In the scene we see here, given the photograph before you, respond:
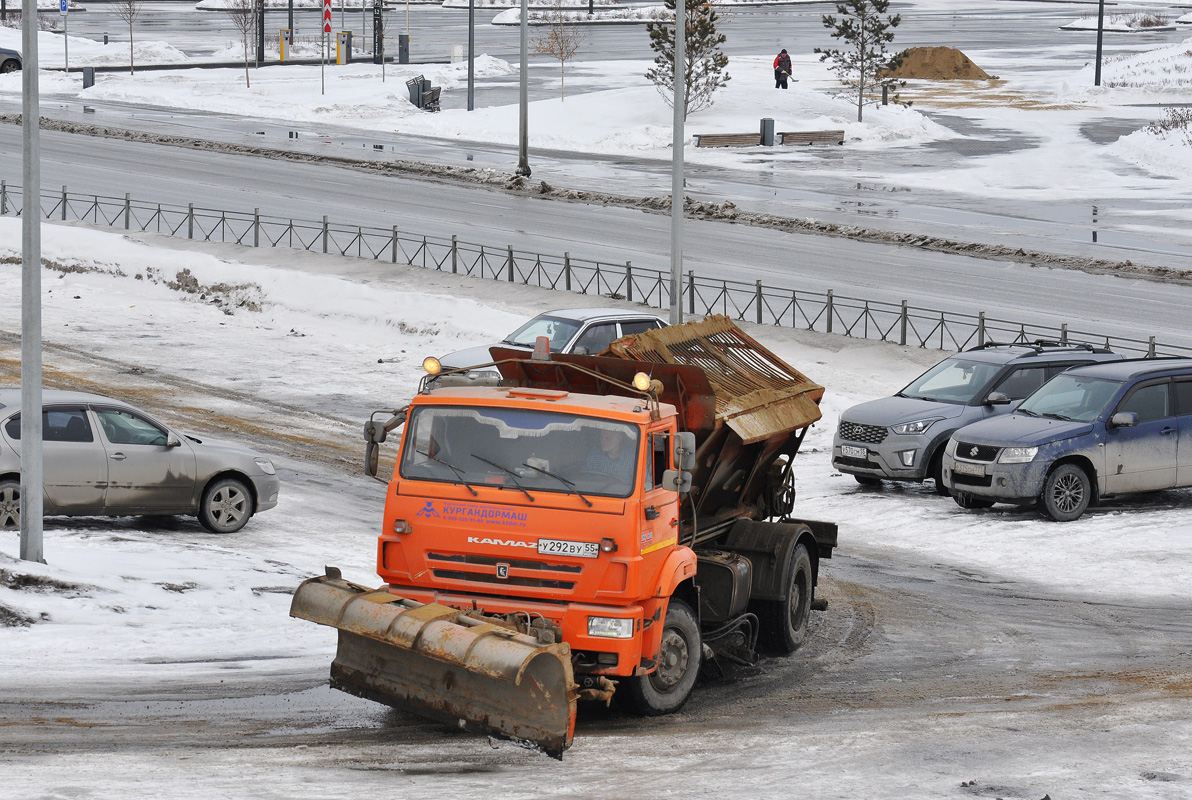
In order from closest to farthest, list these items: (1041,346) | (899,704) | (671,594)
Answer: (671,594), (899,704), (1041,346)

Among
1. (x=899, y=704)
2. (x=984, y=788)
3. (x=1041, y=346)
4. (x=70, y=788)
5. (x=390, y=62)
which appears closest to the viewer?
(x=70, y=788)

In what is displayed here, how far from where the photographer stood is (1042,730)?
9719mm

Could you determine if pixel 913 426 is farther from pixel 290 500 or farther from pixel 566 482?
pixel 566 482

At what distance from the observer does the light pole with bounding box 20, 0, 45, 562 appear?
1207 cm

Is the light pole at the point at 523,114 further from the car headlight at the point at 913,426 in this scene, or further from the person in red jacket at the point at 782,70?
the car headlight at the point at 913,426

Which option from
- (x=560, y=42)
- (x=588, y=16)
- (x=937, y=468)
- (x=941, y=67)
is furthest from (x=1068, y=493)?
(x=588, y=16)

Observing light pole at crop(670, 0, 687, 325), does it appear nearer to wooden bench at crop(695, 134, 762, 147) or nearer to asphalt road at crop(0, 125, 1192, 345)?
asphalt road at crop(0, 125, 1192, 345)

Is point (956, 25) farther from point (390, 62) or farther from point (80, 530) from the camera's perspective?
point (80, 530)

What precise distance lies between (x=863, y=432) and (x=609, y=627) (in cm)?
1026

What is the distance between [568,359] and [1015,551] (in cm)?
738

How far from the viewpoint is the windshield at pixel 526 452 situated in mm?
9273

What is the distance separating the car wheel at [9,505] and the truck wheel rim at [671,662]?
7.12 m

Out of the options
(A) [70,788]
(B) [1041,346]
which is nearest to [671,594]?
(A) [70,788]

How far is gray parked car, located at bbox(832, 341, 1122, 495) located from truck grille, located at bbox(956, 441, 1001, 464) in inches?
39.1
